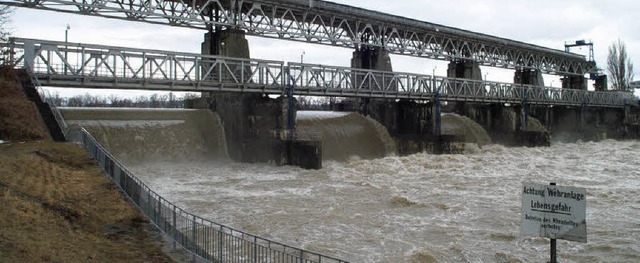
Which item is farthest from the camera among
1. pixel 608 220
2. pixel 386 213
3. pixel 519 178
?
pixel 519 178

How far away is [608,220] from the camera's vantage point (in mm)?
15336

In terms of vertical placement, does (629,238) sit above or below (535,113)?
below

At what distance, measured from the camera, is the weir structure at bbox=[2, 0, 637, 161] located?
28.3 meters

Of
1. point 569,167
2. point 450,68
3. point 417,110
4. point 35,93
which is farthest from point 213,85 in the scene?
point 450,68

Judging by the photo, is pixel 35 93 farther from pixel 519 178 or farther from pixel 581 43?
pixel 581 43

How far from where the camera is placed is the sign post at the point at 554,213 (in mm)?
7281

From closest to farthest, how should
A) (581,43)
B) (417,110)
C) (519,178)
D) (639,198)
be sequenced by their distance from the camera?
1. (639,198)
2. (519,178)
3. (417,110)
4. (581,43)

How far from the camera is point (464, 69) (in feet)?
179

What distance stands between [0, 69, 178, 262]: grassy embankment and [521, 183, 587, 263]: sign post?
5.88 m

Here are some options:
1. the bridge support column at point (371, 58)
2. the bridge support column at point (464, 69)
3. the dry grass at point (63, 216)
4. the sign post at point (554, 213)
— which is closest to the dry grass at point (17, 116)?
the dry grass at point (63, 216)

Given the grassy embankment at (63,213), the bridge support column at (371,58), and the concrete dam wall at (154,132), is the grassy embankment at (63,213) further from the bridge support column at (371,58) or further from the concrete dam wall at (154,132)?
the bridge support column at (371,58)

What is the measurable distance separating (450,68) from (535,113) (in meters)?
10.1

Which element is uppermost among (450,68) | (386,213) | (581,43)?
(581,43)

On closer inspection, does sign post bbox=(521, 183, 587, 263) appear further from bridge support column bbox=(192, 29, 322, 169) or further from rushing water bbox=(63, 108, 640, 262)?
bridge support column bbox=(192, 29, 322, 169)
